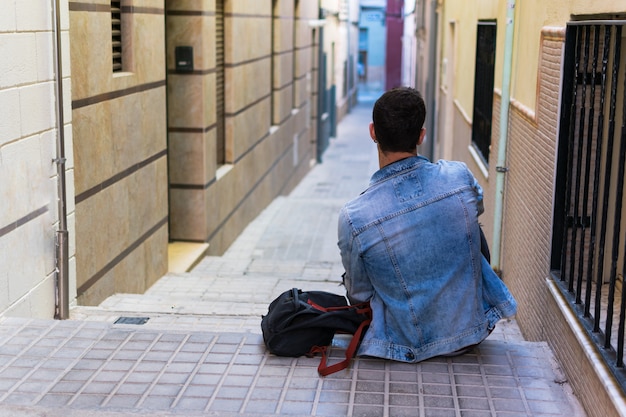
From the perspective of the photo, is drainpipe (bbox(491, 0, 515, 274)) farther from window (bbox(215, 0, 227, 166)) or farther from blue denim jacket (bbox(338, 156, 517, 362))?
window (bbox(215, 0, 227, 166))

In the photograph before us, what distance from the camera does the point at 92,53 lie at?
6.21 meters

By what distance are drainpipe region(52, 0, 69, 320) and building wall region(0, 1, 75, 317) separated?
0.10ft

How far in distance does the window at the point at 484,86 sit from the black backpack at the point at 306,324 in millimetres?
4666

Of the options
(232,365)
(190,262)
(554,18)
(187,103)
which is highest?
(554,18)

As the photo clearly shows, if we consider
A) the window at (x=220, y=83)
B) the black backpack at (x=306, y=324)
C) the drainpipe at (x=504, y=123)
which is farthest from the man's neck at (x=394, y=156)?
the window at (x=220, y=83)

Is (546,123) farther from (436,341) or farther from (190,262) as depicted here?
(190,262)

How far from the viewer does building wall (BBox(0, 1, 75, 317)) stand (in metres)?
4.69

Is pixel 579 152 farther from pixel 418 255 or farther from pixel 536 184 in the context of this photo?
pixel 418 255

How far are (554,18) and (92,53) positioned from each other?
320 cm

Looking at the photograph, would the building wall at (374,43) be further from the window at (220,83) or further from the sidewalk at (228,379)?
the sidewalk at (228,379)

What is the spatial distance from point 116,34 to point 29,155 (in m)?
2.36

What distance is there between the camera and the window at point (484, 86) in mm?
8586

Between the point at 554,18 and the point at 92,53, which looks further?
the point at 92,53

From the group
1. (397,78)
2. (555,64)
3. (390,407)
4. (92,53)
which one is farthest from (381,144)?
(397,78)
